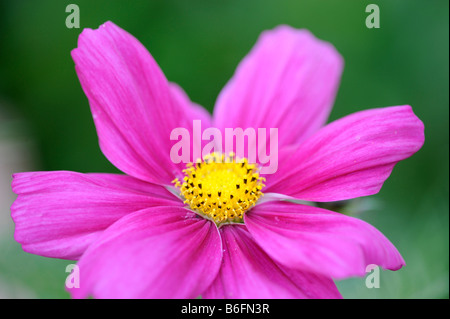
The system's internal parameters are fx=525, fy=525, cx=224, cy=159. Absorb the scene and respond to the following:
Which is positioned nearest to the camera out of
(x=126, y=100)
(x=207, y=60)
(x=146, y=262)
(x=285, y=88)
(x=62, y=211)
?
(x=146, y=262)

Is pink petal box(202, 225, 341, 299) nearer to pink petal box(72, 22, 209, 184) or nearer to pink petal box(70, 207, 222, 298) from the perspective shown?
pink petal box(70, 207, 222, 298)

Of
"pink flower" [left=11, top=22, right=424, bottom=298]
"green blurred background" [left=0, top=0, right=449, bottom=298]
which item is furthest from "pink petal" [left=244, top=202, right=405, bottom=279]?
"green blurred background" [left=0, top=0, right=449, bottom=298]

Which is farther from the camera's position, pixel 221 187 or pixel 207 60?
pixel 207 60

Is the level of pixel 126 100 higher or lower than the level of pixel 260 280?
higher

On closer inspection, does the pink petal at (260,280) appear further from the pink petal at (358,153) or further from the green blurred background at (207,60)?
the green blurred background at (207,60)

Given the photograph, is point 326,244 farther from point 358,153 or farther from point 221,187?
point 221,187

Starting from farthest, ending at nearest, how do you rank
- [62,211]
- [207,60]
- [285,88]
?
[207,60]
[285,88]
[62,211]

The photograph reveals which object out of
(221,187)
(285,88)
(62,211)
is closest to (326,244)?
(221,187)
